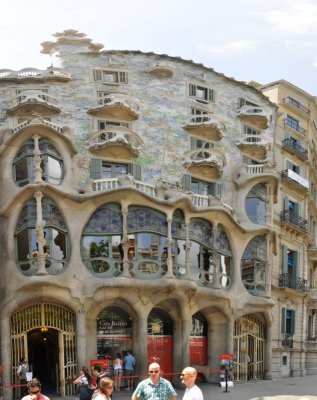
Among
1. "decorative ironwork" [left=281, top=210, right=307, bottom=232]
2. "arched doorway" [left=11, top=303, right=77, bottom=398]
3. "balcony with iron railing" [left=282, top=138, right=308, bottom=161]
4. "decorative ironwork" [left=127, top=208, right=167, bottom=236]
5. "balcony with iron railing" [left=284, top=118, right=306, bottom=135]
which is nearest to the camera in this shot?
"arched doorway" [left=11, top=303, right=77, bottom=398]

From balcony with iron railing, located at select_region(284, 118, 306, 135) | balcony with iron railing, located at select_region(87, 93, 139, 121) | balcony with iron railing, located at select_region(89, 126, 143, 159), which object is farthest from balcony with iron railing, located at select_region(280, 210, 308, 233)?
balcony with iron railing, located at select_region(87, 93, 139, 121)

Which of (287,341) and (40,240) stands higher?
(40,240)

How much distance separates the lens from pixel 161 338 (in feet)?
92.0

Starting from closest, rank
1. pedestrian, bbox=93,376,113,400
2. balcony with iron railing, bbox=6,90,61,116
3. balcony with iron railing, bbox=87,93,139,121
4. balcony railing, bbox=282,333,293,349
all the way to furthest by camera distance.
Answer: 1. pedestrian, bbox=93,376,113,400
2. balcony with iron railing, bbox=6,90,61,116
3. balcony with iron railing, bbox=87,93,139,121
4. balcony railing, bbox=282,333,293,349

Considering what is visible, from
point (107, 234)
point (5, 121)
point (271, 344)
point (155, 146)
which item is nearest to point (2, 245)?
point (107, 234)

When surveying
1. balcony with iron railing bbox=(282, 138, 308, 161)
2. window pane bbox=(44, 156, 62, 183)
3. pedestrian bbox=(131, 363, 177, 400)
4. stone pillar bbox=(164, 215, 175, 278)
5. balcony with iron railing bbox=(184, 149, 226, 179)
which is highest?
balcony with iron railing bbox=(282, 138, 308, 161)

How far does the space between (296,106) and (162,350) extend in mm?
19627

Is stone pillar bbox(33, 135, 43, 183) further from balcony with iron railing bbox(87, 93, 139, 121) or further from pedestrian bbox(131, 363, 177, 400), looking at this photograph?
pedestrian bbox(131, 363, 177, 400)

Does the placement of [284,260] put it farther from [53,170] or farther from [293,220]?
[53,170]

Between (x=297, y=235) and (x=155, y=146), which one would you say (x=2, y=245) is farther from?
(x=297, y=235)

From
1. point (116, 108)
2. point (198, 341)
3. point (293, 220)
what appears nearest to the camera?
point (198, 341)

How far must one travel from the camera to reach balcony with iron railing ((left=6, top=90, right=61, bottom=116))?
27.9m

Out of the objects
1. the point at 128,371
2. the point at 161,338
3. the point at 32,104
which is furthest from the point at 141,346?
the point at 32,104

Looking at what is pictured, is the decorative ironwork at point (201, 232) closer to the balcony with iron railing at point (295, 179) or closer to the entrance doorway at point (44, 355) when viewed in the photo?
the entrance doorway at point (44, 355)
